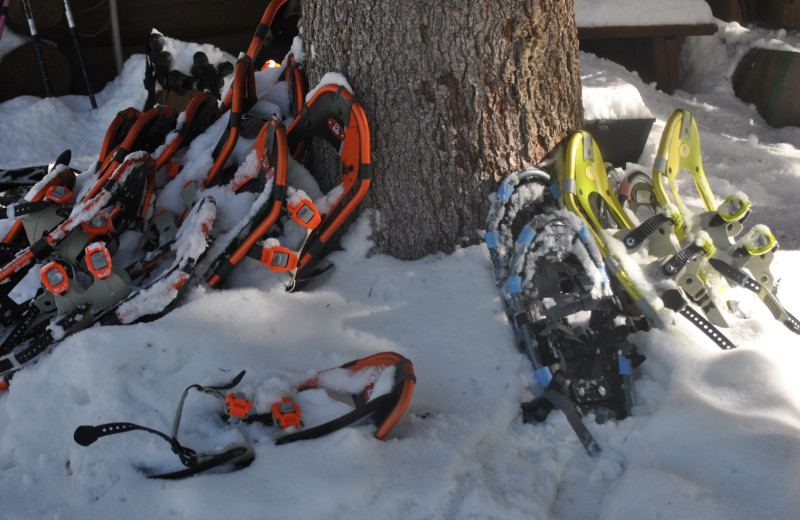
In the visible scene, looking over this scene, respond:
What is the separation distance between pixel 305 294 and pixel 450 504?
992mm

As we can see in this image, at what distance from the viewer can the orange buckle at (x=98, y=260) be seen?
215cm

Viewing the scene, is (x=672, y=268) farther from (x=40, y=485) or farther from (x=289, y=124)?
(x=40, y=485)

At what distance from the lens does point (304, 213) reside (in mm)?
2248

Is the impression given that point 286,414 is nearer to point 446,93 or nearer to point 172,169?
point 446,93

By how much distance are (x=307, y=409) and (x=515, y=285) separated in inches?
31.0

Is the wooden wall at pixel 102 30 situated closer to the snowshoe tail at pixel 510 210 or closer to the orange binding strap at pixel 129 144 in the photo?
the orange binding strap at pixel 129 144

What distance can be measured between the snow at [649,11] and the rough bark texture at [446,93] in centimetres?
261

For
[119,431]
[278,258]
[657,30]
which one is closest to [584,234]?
[278,258]

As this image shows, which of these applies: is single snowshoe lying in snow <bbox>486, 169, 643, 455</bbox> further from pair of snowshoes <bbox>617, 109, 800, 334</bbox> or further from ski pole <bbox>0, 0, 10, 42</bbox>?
ski pole <bbox>0, 0, 10, 42</bbox>

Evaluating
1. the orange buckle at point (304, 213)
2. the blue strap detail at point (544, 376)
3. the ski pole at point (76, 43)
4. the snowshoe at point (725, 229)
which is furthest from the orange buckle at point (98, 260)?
the ski pole at point (76, 43)

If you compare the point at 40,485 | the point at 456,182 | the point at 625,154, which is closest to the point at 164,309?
the point at 40,485

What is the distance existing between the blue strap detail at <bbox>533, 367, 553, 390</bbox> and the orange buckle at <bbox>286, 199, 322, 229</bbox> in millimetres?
899

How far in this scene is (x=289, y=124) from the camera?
2627 millimetres

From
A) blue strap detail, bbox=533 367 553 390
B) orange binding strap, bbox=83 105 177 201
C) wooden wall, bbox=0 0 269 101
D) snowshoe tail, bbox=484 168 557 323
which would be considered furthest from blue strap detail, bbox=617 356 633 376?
wooden wall, bbox=0 0 269 101
